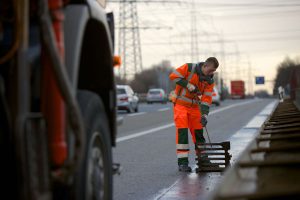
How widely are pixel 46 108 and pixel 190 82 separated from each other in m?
6.68

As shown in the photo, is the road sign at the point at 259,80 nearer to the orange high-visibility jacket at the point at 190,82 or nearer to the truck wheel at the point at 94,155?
the orange high-visibility jacket at the point at 190,82

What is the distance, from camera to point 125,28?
196 feet

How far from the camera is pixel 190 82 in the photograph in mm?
9945

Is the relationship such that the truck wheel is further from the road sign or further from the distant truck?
the road sign

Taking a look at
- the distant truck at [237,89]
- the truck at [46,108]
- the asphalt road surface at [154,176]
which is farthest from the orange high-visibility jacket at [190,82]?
the distant truck at [237,89]

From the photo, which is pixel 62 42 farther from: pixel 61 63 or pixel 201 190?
pixel 201 190

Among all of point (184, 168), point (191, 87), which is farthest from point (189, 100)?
point (184, 168)

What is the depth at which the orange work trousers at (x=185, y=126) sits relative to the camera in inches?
383

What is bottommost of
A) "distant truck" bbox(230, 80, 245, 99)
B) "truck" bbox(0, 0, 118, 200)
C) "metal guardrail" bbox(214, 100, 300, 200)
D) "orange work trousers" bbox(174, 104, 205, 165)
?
"distant truck" bbox(230, 80, 245, 99)

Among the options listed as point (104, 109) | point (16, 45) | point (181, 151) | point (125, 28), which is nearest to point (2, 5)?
point (16, 45)

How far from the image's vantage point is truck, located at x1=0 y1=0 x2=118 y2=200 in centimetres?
304

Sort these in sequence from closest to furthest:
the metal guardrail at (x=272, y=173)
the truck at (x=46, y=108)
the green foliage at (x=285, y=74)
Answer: the metal guardrail at (x=272, y=173) → the truck at (x=46, y=108) → the green foliage at (x=285, y=74)

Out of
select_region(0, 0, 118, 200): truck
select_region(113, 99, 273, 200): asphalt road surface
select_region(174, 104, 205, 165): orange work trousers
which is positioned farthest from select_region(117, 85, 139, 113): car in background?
select_region(0, 0, 118, 200): truck

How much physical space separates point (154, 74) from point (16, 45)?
120789mm
